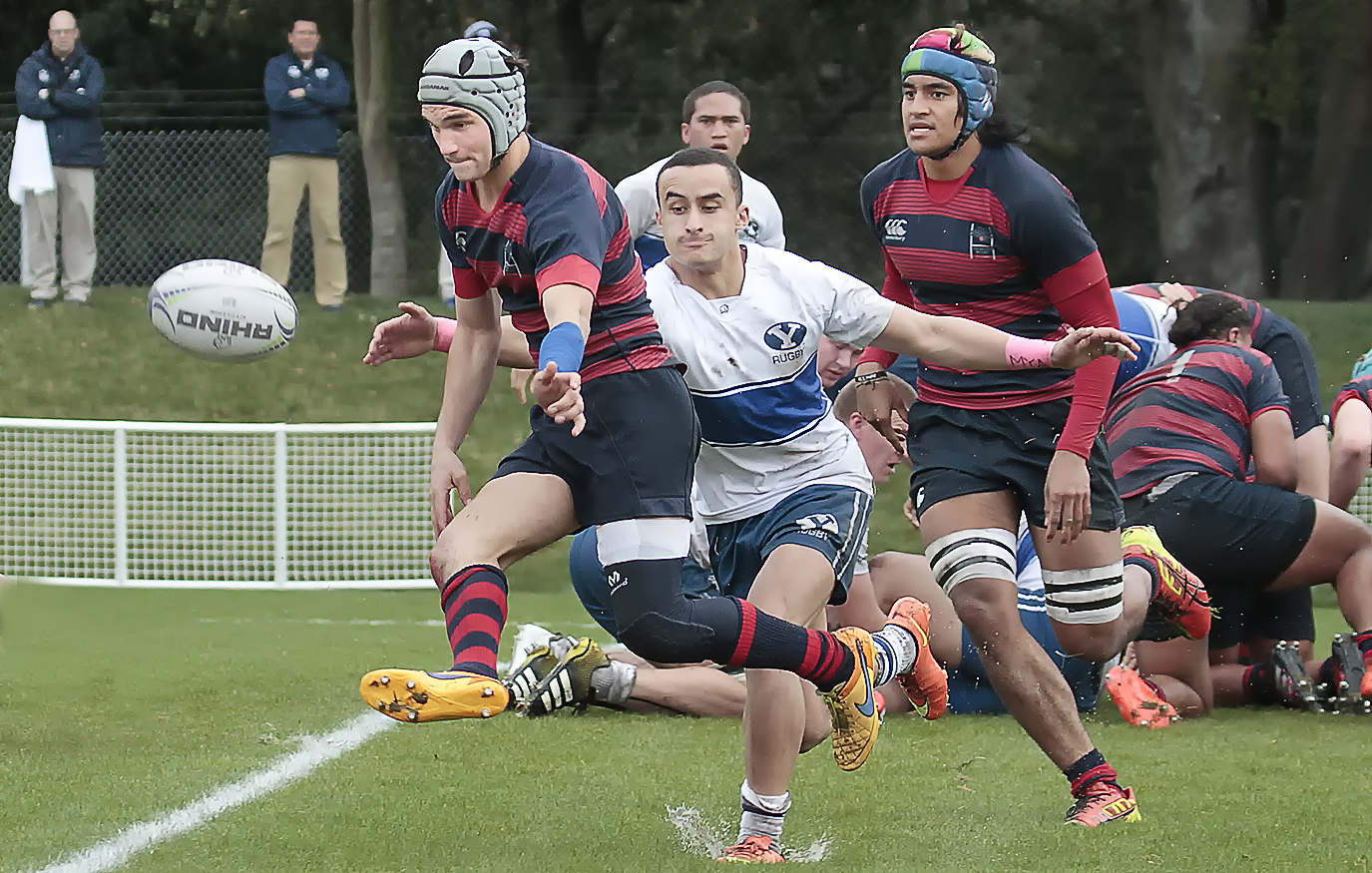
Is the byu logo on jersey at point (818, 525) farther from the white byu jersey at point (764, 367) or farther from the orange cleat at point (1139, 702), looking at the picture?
the orange cleat at point (1139, 702)

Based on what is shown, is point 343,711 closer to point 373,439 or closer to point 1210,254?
point 373,439

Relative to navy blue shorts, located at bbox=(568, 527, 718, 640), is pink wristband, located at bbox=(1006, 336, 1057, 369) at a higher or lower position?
higher

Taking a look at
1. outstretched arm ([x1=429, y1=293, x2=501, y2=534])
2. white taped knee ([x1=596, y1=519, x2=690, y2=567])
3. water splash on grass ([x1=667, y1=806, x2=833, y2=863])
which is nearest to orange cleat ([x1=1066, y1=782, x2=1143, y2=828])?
water splash on grass ([x1=667, y1=806, x2=833, y2=863])

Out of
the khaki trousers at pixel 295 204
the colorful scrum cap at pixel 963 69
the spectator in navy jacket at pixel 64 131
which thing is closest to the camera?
the colorful scrum cap at pixel 963 69

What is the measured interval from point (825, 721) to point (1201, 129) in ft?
50.3

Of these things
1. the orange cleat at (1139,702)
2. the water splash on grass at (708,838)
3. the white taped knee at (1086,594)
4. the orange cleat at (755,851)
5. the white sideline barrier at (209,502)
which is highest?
the white taped knee at (1086,594)

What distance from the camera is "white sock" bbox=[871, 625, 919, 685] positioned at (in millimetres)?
5641

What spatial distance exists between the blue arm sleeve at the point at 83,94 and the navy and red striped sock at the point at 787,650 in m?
12.5

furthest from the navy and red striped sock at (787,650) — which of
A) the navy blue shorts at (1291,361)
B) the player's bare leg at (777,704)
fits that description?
the navy blue shorts at (1291,361)

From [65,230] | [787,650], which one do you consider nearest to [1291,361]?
[787,650]

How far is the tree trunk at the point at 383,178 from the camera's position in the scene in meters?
18.8

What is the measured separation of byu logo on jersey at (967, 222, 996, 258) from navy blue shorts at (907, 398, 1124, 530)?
0.46 m

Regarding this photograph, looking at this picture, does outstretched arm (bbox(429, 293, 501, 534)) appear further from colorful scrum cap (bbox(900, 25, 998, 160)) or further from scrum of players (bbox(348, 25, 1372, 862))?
colorful scrum cap (bbox(900, 25, 998, 160))

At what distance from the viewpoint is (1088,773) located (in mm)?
5293
